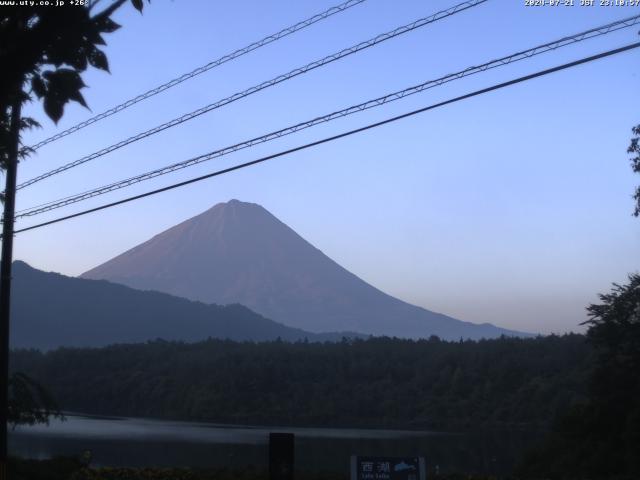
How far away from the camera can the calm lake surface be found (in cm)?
2888

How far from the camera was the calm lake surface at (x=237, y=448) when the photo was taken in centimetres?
2888

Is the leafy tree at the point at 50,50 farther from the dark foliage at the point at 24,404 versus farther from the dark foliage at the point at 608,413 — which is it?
the dark foliage at the point at 608,413

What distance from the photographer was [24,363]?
267 feet

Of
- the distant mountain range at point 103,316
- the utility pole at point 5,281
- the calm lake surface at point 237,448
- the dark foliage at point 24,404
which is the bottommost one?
the calm lake surface at point 237,448

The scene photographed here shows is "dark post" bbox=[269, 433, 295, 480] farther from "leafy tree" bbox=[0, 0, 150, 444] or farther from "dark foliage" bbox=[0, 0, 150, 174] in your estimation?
"dark foliage" bbox=[0, 0, 150, 174]

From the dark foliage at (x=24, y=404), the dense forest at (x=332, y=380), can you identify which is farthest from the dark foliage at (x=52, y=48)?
the dense forest at (x=332, y=380)

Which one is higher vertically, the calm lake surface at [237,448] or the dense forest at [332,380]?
the dense forest at [332,380]

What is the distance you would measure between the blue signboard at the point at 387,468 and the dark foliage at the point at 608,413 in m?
14.7

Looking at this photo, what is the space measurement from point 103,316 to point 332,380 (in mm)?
87462

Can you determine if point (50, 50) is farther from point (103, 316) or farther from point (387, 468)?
point (103, 316)

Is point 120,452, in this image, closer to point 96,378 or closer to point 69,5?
point 69,5

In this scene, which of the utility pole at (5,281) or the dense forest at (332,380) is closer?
the utility pole at (5,281)

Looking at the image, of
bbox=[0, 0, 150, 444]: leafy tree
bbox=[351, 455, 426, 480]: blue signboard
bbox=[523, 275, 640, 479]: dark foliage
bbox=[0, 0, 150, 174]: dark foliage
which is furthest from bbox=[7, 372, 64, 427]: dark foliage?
bbox=[523, 275, 640, 479]: dark foliage

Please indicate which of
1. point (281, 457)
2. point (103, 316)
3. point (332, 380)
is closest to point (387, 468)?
point (281, 457)
